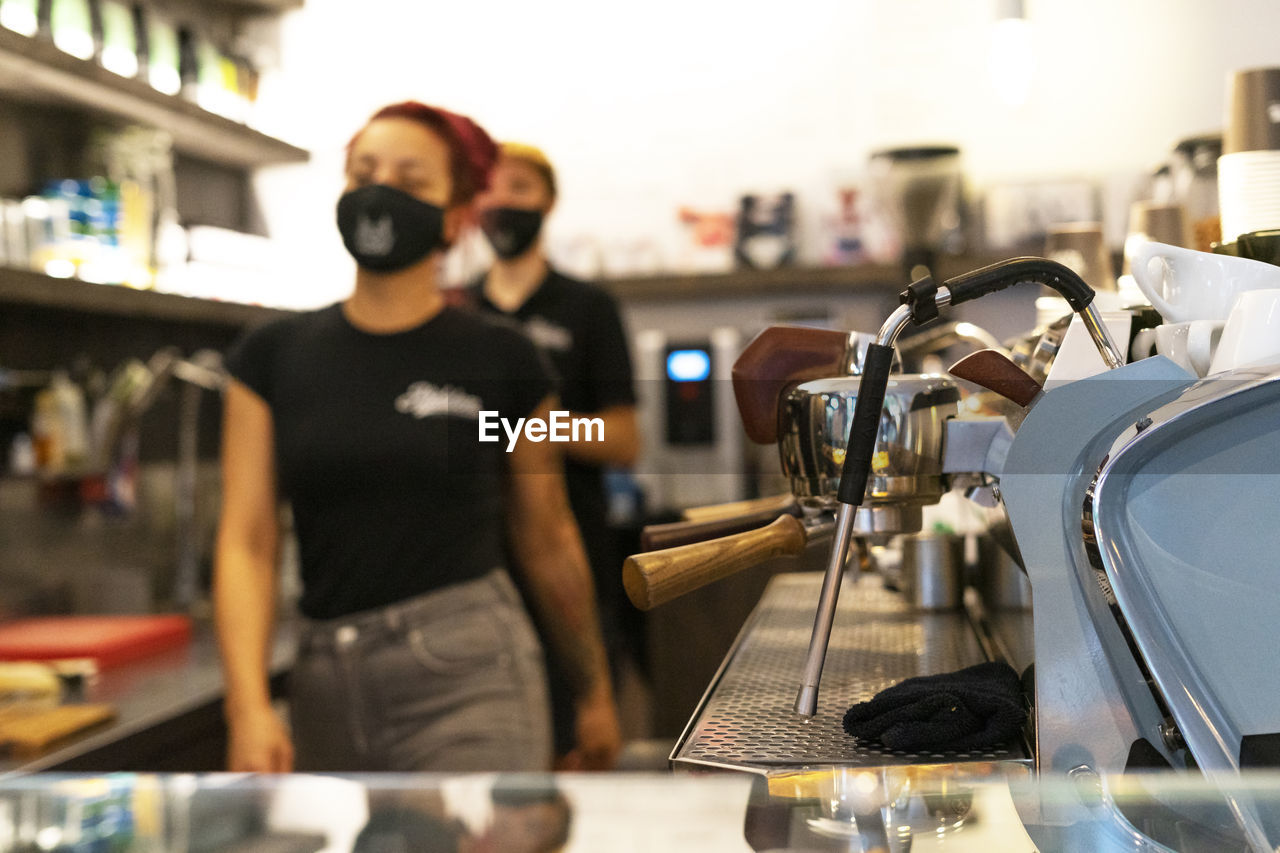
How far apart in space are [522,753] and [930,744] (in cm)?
85

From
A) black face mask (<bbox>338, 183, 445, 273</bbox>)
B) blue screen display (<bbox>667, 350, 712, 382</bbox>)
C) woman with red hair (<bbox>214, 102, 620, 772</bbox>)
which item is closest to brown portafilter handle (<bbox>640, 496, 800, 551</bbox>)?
woman with red hair (<bbox>214, 102, 620, 772</bbox>)

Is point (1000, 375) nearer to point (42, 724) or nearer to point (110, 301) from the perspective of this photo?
point (42, 724)

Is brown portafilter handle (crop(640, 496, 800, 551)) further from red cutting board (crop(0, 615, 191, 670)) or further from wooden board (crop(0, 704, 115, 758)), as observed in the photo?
red cutting board (crop(0, 615, 191, 670))

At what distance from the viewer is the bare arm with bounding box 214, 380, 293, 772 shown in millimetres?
1329

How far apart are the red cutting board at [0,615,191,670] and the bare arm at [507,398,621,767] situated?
0.83 meters

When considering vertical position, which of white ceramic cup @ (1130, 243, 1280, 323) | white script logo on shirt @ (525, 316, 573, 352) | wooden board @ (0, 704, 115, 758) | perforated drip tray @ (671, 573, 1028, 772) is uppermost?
white script logo on shirt @ (525, 316, 573, 352)

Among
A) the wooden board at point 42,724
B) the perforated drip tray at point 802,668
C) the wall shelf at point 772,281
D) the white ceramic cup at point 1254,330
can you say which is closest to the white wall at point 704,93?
the wall shelf at point 772,281

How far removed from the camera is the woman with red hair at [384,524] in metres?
1.24

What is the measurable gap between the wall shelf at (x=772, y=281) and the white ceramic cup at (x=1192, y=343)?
232 cm

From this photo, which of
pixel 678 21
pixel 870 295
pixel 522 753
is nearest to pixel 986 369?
pixel 522 753

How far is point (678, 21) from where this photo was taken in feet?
10.6

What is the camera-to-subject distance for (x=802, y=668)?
2.28 ft

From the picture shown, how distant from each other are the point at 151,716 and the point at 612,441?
90cm

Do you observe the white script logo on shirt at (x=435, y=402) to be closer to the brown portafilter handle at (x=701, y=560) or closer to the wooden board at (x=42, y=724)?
the brown portafilter handle at (x=701, y=560)
